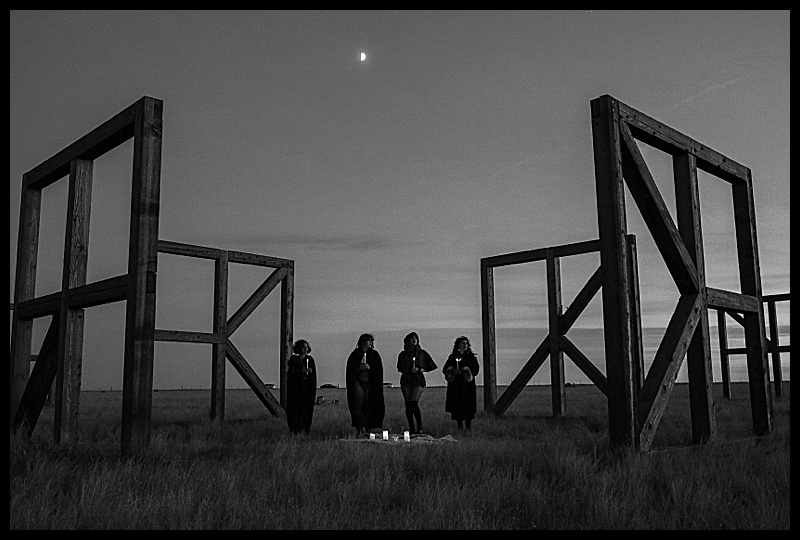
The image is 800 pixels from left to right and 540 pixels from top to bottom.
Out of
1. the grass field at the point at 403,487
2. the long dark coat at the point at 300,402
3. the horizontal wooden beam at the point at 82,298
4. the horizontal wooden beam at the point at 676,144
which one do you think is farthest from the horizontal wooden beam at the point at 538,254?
the horizontal wooden beam at the point at 82,298

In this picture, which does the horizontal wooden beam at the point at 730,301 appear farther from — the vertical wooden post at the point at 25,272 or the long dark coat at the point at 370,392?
the vertical wooden post at the point at 25,272

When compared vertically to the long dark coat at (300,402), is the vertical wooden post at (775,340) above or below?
above

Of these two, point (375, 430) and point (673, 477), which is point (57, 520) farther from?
point (375, 430)

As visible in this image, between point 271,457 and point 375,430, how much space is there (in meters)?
4.68

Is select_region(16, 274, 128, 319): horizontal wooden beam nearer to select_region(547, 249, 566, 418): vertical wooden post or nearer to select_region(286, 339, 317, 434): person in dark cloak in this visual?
select_region(286, 339, 317, 434): person in dark cloak

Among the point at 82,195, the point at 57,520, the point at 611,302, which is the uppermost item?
the point at 82,195

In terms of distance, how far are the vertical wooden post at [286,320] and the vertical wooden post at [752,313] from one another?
333 inches

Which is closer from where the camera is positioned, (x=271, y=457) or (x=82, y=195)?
(x=271, y=457)

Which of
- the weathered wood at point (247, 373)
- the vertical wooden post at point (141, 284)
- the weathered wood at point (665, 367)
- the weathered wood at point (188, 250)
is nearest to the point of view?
the vertical wooden post at point (141, 284)

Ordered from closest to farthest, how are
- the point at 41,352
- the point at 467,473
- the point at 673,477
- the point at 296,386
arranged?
the point at 673,477 < the point at 467,473 < the point at 41,352 < the point at 296,386

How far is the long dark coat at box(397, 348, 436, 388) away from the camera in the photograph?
36.3 feet

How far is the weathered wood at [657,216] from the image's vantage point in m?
7.66
